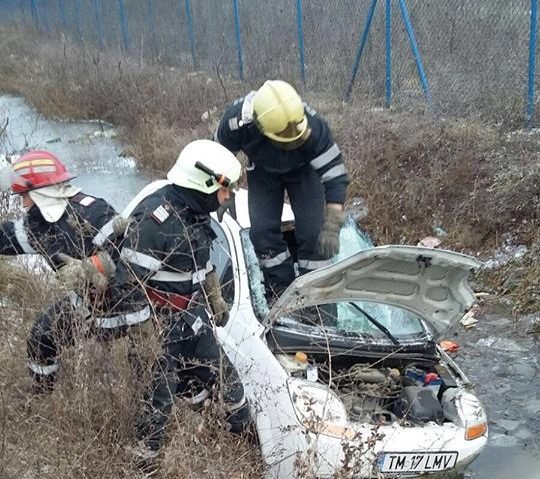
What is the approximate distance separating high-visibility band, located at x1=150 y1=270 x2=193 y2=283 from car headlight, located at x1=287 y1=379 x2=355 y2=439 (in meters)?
0.73

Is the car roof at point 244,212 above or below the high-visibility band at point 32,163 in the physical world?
below

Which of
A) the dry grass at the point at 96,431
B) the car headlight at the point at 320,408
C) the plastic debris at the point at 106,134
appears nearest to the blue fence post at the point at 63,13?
the plastic debris at the point at 106,134

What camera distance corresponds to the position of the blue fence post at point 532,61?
657 cm

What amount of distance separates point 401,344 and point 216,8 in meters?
11.3

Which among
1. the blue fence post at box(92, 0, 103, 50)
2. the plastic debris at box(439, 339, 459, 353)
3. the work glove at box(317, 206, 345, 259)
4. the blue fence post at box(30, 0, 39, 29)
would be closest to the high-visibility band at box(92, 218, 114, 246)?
the work glove at box(317, 206, 345, 259)

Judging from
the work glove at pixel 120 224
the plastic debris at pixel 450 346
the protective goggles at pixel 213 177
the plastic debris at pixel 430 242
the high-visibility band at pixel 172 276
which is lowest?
the plastic debris at pixel 450 346

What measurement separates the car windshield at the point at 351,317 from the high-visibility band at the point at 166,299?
47 centimetres

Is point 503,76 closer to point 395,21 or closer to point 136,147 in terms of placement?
point 395,21

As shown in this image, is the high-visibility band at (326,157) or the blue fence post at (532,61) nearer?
the high-visibility band at (326,157)

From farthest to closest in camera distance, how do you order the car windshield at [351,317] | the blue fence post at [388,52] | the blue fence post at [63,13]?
the blue fence post at [63,13] < the blue fence post at [388,52] < the car windshield at [351,317]

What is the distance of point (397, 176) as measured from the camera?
671cm

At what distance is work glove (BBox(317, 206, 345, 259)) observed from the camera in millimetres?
4070

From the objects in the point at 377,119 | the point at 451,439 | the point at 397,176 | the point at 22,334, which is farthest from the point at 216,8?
the point at 451,439

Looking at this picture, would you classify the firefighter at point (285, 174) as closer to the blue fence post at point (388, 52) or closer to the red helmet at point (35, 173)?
the red helmet at point (35, 173)
